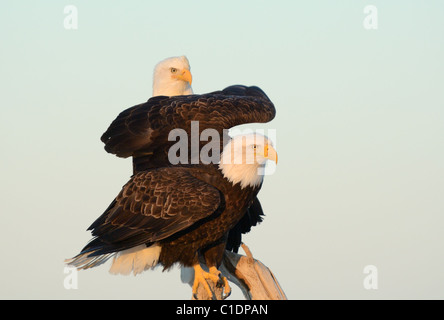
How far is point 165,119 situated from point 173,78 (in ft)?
6.73

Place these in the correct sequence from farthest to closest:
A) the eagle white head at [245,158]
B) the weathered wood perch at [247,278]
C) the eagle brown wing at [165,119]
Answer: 1. the eagle brown wing at [165,119]
2. the weathered wood perch at [247,278]
3. the eagle white head at [245,158]

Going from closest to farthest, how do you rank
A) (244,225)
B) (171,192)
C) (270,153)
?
(270,153) < (171,192) < (244,225)

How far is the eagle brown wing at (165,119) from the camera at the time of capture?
392 inches

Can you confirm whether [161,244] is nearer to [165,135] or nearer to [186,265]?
[186,265]

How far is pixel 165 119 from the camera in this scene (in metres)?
10.0

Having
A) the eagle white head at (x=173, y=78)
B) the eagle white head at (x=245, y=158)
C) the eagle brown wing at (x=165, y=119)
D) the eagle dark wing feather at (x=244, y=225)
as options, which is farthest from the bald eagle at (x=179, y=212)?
the eagle white head at (x=173, y=78)

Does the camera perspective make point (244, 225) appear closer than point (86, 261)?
No

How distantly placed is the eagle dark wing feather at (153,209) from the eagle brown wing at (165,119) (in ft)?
1.51

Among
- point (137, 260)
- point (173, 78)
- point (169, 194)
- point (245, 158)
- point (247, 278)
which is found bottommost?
point (247, 278)

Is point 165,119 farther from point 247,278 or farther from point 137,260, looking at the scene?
point 247,278

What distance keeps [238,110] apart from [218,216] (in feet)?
4.66

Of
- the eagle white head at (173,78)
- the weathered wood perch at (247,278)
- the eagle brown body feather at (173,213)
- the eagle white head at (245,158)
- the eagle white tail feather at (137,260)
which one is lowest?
the weathered wood perch at (247,278)

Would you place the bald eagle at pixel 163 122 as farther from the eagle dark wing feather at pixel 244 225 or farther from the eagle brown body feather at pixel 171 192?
the eagle dark wing feather at pixel 244 225

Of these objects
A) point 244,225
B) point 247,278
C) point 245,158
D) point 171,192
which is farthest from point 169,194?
point 244,225
